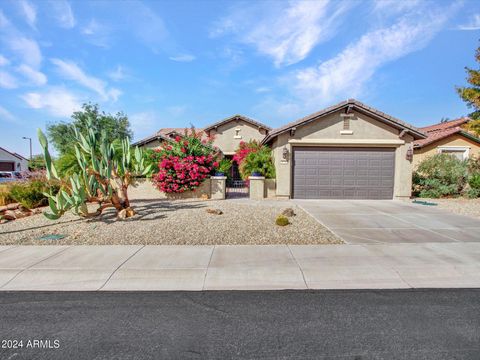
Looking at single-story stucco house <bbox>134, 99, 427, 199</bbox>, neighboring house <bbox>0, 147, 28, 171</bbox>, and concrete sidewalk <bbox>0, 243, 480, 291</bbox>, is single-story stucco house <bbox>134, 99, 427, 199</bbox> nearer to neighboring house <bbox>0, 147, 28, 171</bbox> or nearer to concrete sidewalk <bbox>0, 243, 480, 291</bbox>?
concrete sidewalk <bbox>0, 243, 480, 291</bbox>

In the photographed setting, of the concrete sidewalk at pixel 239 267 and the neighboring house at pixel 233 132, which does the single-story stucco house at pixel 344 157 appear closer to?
the concrete sidewalk at pixel 239 267

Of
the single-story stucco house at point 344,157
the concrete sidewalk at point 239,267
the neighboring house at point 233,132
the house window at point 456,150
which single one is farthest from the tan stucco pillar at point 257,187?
the house window at point 456,150

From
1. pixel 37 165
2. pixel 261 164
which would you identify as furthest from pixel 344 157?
pixel 37 165

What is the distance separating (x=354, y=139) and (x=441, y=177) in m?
5.72

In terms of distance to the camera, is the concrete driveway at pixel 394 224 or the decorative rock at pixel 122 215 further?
the decorative rock at pixel 122 215

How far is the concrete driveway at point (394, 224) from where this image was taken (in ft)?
21.0

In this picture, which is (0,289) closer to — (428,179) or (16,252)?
(16,252)

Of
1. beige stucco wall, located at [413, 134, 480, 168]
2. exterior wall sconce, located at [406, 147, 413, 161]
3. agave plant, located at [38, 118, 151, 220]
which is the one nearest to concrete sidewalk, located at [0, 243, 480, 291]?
agave plant, located at [38, 118, 151, 220]

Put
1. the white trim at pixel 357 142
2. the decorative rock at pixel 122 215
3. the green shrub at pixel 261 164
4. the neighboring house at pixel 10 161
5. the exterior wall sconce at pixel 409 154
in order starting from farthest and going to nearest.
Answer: the neighboring house at pixel 10 161 < the green shrub at pixel 261 164 < the white trim at pixel 357 142 < the exterior wall sconce at pixel 409 154 < the decorative rock at pixel 122 215

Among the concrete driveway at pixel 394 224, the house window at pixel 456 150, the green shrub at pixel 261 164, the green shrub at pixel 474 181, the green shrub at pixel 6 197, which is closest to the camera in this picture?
the concrete driveway at pixel 394 224

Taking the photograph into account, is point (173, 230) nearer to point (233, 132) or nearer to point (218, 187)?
point (218, 187)

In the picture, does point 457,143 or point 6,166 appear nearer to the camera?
point 457,143

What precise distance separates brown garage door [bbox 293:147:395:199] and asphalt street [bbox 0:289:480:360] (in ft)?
31.0

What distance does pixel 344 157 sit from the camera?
43.3ft
